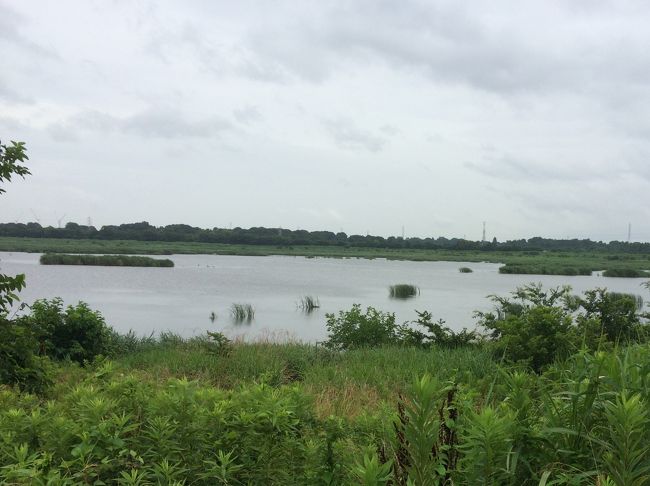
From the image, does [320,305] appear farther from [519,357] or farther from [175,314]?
[519,357]

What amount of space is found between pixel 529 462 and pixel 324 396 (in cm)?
425

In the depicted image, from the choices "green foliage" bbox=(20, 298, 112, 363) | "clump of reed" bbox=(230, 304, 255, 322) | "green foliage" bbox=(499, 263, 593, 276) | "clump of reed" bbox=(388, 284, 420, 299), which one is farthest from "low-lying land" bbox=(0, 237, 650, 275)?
"green foliage" bbox=(20, 298, 112, 363)

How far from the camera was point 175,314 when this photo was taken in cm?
2356

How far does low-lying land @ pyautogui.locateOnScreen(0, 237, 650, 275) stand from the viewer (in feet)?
234

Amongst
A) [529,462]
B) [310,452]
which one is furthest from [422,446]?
[310,452]

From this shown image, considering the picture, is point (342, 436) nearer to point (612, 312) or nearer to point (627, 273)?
point (612, 312)

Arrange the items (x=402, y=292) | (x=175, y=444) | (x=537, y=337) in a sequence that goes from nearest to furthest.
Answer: (x=175, y=444) → (x=537, y=337) → (x=402, y=292)

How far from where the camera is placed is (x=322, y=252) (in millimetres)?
98875

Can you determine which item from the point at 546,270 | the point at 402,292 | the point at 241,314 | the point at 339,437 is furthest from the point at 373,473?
the point at 546,270

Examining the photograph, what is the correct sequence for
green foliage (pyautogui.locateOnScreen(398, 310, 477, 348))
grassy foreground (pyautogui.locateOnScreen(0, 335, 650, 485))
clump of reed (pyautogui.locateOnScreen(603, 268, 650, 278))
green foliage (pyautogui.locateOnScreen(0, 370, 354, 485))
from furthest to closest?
clump of reed (pyautogui.locateOnScreen(603, 268, 650, 278)) → green foliage (pyautogui.locateOnScreen(398, 310, 477, 348)) → green foliage (pyautogui.locateOnScreen(0, 370, 354, 485)) → grassy foreground (pyautogui.locateOnScreen(0, 335, 650, 485))

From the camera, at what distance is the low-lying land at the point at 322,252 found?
234ft

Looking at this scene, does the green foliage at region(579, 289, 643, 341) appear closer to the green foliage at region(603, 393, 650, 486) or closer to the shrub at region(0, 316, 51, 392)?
the shrub at region(0, 316, 51, 392)

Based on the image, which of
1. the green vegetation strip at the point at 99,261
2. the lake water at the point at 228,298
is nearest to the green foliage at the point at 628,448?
the lake water at the point at 228,298

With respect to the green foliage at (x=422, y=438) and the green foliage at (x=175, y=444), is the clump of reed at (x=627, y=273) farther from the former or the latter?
the green foliage at (x=422, y=438)
